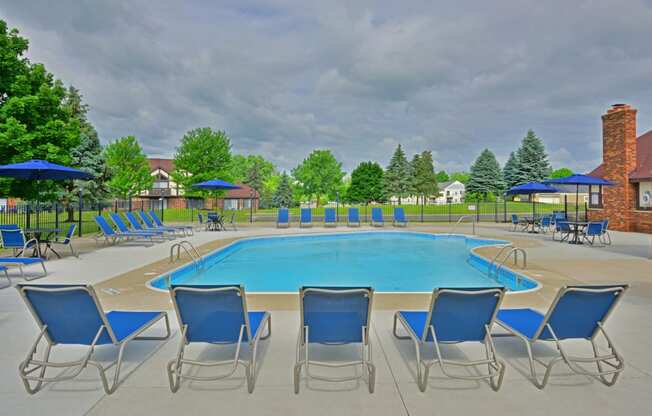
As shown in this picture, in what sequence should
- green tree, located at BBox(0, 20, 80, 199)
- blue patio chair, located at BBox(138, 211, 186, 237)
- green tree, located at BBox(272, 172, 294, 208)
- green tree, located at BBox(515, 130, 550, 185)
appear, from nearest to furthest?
green tree, located at BBox(0, 20, 80, 199) → blue patio chair, located at BBox(138, 211, 186, 237) → green tree, located at BBox(515, 130, 550, 185) → green tree, located at BBox(272, 172, 294, 208)

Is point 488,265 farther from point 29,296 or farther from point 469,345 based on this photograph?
point 29,296

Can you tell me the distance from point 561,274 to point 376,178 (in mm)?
56410

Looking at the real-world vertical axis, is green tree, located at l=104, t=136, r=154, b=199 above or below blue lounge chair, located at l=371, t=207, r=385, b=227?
above

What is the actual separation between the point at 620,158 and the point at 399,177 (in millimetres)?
38791

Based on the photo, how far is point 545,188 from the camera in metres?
17.8

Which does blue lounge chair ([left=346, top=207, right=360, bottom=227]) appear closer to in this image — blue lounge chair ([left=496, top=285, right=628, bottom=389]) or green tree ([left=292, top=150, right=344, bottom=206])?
blue lounge chair ([left=496, top=285, right=628, bottom=389])

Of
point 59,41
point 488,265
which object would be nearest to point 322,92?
point 59,41

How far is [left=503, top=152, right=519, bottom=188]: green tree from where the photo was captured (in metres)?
44.7

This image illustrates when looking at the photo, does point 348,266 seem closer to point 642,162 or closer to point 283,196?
point 642,162

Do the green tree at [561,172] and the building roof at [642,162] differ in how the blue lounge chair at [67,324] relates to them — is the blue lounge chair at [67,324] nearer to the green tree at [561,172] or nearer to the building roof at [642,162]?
the building roof at [642,162]

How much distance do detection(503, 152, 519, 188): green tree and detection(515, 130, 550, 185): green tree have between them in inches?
36.1

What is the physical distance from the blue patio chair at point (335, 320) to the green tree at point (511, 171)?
47.2 metres

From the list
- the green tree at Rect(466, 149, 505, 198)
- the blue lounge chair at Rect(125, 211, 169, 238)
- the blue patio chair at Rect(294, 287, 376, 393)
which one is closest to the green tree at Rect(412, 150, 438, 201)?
the green tree at Rect(466, 149, 505, 198)

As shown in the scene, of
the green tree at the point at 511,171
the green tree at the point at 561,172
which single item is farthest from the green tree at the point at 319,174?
the green tree at the point at 561,172
